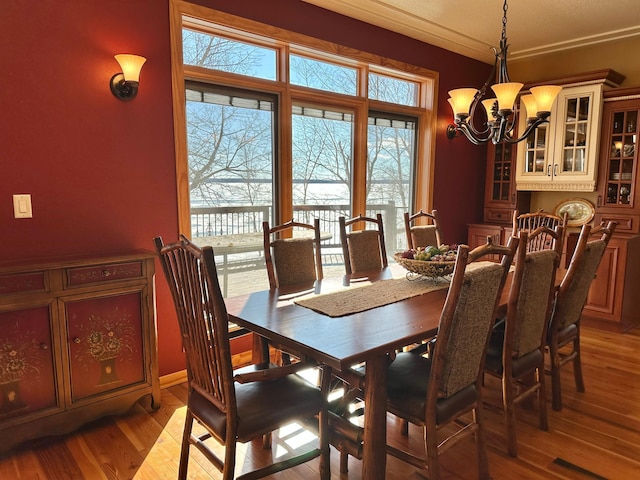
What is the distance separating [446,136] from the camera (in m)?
4.70

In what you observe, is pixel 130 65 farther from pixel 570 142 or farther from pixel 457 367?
pixel 570 142

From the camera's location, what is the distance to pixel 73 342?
7.59 ft

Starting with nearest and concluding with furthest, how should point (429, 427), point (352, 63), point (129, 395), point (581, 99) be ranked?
point (429, 427) → point (129, 395) → point (352, 63) → point (581, 99)

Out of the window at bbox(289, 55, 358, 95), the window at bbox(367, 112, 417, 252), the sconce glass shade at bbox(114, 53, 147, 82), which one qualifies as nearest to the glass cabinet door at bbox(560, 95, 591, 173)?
the window at bbox(367, 112, 417, 252)

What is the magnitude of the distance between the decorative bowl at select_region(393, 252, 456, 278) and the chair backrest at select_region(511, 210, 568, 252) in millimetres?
1124

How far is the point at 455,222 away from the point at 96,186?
12.1 ft

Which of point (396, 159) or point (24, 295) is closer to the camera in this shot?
point (24, 295)

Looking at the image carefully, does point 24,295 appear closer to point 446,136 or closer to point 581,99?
point 446,136

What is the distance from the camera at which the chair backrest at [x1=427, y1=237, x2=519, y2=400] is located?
63.9 inches

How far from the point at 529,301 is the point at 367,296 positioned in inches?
31.5

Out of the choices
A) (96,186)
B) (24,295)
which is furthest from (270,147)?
(24,295)

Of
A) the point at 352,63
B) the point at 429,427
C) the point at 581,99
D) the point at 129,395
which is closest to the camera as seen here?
the point at 429,427

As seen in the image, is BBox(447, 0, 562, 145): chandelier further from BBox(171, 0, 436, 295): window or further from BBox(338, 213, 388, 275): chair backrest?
BBox(171, 0, 436, 295): window

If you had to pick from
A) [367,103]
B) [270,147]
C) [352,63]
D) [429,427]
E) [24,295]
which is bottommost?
[429,427]
